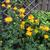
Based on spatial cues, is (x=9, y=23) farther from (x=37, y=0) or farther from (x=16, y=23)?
(x=37, y=0)

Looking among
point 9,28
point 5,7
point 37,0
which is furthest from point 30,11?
point 37,0

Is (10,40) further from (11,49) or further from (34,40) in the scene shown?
(34,40)

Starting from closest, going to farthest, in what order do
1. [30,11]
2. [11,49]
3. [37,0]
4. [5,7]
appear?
[11,49] < [5,7] < [30,11] < [37,0]

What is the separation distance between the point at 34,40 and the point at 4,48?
1.70 feet

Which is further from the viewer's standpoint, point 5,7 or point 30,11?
point 30,11

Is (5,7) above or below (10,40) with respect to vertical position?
above

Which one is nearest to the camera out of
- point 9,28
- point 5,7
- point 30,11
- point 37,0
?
point 9,28

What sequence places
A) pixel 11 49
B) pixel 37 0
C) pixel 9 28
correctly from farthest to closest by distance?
1. pixel 37 0
2. pixel 9 28
3. pixel 11 49

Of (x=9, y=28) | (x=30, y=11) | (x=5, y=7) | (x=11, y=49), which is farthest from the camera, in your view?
(x=30, y=11)

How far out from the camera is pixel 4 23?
10.7 feet

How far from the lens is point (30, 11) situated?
4.00m

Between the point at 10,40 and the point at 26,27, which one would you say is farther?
the point at 26,27

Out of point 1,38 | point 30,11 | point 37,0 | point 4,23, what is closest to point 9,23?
point 4,23

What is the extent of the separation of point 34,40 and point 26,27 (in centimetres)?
21
